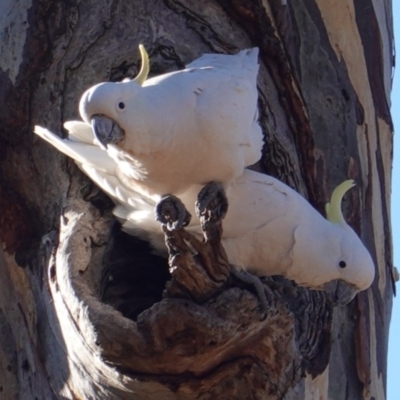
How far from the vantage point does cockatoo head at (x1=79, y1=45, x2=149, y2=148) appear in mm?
1958

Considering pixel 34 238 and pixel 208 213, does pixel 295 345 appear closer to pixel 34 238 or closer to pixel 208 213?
pixel 208 213

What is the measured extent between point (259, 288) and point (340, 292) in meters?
0.30

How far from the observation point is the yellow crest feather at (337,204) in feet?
7.50

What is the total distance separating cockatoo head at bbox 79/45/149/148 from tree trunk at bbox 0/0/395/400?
0.74 feet

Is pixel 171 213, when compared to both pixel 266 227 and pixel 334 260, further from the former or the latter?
pixel 334 260

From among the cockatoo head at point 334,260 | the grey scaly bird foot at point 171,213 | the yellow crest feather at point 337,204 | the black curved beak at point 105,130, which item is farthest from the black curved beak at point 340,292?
the black curved beak at point 105,130

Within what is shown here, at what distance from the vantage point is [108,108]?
1960mm

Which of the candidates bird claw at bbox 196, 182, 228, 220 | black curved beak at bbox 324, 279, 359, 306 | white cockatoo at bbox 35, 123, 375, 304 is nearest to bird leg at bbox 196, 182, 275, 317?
bird claw at bbox 196, 182, 228, 220

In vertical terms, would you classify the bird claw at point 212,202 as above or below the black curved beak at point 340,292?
above

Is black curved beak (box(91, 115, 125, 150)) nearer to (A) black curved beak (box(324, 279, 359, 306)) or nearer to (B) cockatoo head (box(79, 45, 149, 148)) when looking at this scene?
(B) cockatoo head (box(79, 45, 149, 148))

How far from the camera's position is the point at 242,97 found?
2.15 meters

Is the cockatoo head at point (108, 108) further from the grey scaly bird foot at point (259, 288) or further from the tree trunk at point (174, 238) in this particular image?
the grey scaly bird foot at point (259, 288)

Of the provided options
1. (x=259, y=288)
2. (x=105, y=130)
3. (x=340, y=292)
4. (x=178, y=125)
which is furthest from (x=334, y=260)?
(x=105, y=130)

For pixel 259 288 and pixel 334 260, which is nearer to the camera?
pixel 259 288
